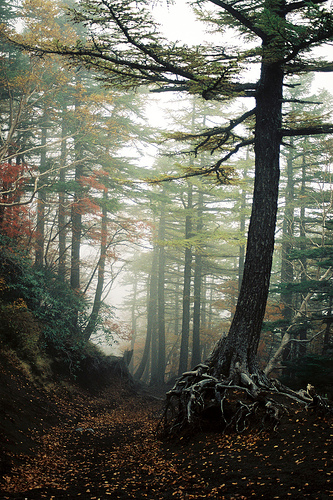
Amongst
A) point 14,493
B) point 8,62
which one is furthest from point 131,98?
point 14,493

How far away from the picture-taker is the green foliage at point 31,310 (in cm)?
907

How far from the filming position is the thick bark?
6.19m

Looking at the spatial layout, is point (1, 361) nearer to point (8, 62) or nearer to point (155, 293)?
point (8, 62)

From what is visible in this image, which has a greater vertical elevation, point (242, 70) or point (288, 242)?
point (242, 70)

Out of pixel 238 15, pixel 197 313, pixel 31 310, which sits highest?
pixel 238 15

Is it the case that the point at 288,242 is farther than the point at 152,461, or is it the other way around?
the point at 288,242

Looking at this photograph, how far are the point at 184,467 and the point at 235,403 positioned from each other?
1457mm

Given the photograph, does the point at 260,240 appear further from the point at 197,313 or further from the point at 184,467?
the point at 197,313

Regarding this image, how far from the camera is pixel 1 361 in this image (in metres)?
7.57

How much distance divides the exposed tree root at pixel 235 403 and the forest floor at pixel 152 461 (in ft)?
0.67

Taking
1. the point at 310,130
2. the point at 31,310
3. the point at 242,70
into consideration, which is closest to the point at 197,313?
the point at 31,310

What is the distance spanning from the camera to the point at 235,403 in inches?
211

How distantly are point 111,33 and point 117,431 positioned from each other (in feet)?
28.5

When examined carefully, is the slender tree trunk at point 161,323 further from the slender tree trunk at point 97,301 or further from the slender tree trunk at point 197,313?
the slender tree trunk at point 97,301
